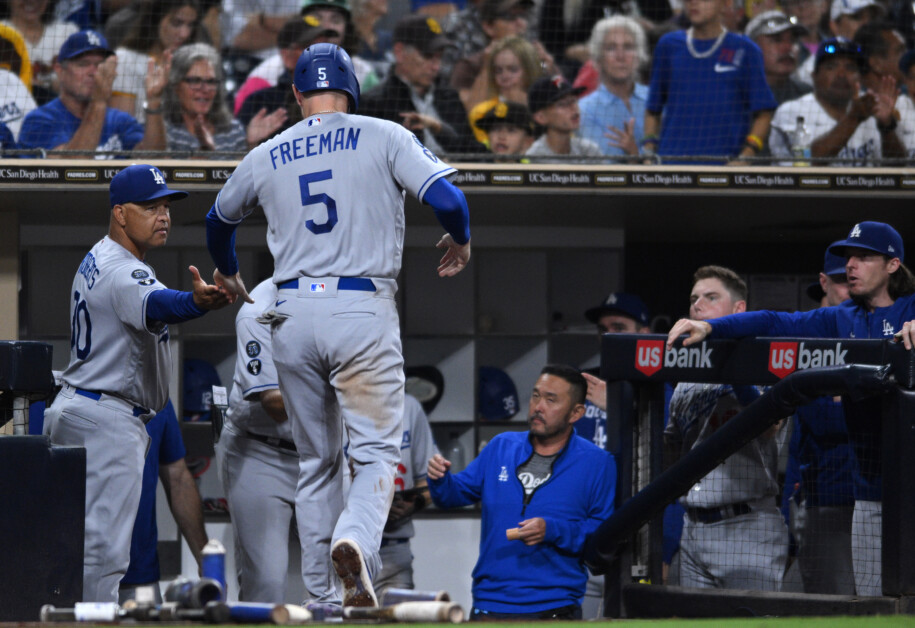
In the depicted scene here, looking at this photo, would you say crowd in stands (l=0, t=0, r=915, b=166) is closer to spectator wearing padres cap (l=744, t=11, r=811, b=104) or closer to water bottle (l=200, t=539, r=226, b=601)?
spectator wearing padres cap (l=744, t=11, r=811, b=104)

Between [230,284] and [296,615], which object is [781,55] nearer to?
[230,284]

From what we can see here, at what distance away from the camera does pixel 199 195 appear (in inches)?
240

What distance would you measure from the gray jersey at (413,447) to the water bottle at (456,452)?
719mm

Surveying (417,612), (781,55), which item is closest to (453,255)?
(417,612)

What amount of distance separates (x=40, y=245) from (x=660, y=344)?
4625 mm

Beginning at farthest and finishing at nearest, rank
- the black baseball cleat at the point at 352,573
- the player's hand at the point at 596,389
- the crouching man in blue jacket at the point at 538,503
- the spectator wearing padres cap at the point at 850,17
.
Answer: the spectator wearing padres cap at the point at 850,17
the player's hand at the point at 596,389
the crouching man in blue jacket at the point at 538,503
the black baseball cleat at the point at 352,573

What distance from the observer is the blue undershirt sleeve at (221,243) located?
3.48 meters

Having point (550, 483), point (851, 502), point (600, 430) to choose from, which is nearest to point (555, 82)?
point (600, 430)

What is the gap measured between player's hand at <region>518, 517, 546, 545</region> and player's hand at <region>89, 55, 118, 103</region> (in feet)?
12.5

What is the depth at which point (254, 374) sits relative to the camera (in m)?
4.29

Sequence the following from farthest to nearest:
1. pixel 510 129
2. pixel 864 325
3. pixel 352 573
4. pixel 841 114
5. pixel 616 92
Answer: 1. pixel 616 92
2. pixel 841 114
3. pixel 510 129
4. pixel 864 325
5. pixel 352 573

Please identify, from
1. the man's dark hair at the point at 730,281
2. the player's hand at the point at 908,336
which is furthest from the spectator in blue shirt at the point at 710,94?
the player's hand at the point at 908,336

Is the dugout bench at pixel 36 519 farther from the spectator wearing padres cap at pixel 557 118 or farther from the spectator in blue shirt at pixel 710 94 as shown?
the spectator in blue shirt at pixel 710 94

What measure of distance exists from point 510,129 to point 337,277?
3.79 metres
